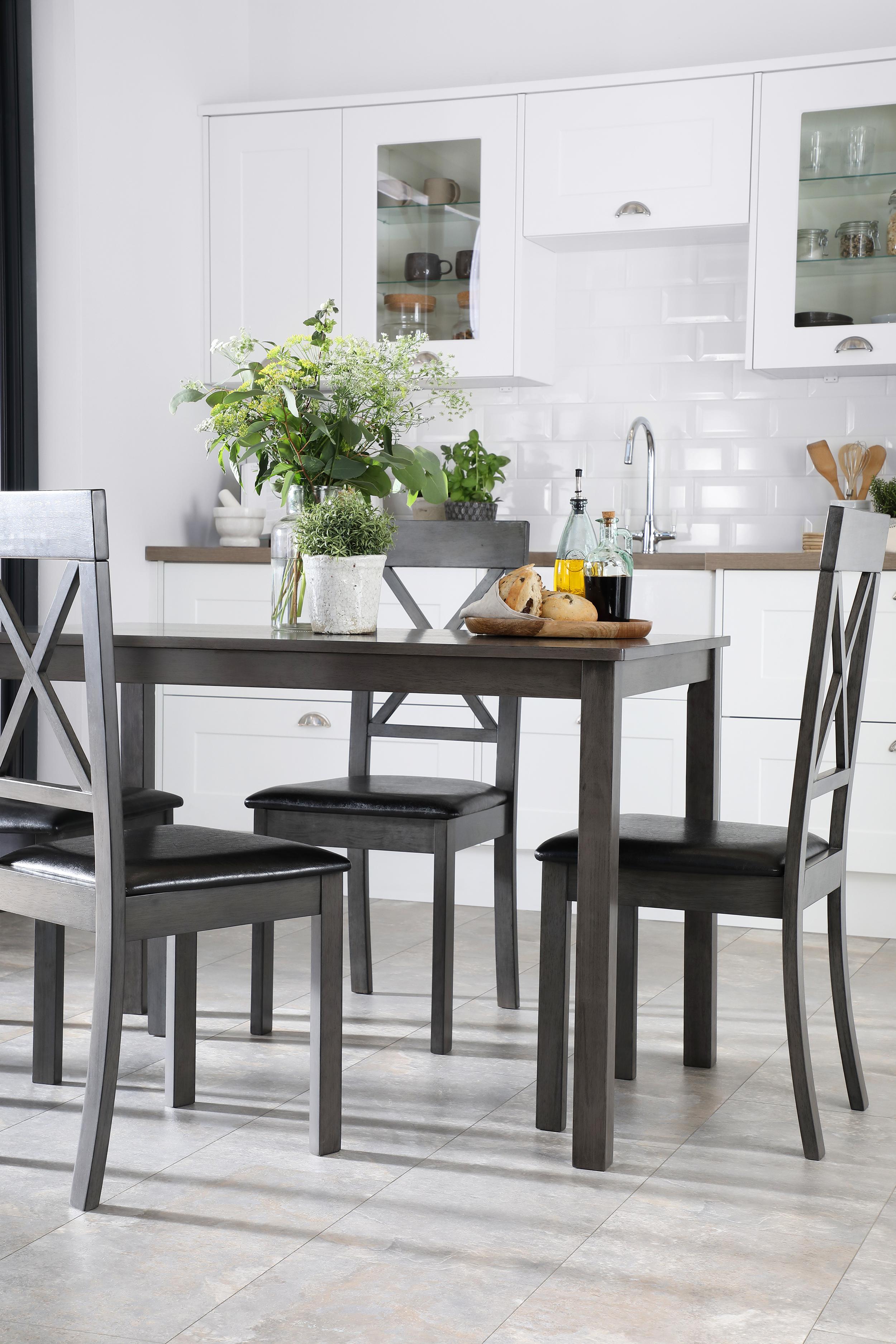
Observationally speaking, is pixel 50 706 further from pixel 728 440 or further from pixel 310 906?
pixel 728 440

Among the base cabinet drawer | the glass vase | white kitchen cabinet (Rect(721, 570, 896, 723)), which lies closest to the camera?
the glass vase

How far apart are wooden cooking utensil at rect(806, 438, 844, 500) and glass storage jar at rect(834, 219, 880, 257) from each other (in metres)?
0.51

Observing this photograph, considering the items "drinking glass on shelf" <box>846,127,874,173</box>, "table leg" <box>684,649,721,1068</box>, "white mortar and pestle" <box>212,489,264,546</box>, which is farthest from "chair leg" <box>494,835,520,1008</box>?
"drinking glass on shelf" <box>846,127,874,173</box>

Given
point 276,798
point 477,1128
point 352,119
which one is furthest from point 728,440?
point 477,1128

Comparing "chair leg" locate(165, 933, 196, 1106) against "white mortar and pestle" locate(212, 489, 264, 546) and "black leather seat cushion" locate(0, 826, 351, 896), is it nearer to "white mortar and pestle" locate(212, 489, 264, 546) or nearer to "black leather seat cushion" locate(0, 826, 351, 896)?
"black leather seat cushion" locate(0, 826, 351, 896)

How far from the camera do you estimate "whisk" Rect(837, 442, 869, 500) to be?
3977 millimetres

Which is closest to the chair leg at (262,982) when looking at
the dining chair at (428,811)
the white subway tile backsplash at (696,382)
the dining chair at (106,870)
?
the dining chair at (428,811)

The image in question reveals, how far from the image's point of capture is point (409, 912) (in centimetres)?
381

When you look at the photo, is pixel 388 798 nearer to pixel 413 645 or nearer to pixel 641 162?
pixel 413 645

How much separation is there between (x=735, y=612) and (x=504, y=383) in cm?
109

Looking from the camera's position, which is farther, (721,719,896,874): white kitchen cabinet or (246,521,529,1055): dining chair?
(721,719,896,874): white kitchen cabinet

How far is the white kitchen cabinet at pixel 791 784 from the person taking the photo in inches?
139

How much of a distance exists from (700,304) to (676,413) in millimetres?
309

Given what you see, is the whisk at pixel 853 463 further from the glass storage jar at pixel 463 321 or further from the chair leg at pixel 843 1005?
the chair leg at pixel 843 1005
